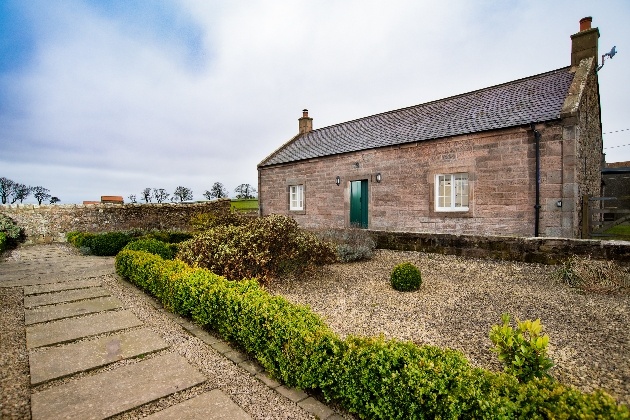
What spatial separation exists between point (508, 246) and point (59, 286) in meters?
10.7

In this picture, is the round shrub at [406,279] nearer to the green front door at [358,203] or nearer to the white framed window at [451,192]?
the white framed window at [451,192]

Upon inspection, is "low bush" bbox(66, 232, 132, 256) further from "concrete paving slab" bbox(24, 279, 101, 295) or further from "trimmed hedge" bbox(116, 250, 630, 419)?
"trimmed hedge" bbox(116, 250, 630, 419)

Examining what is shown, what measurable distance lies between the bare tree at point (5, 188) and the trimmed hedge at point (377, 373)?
24046 millimetres

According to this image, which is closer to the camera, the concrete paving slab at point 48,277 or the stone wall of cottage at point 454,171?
the concrete paving slab at point 48,277

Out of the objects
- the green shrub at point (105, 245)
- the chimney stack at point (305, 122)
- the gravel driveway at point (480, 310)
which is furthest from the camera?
the chimney stack at point (305, 122)

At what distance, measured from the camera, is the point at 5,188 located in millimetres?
20656

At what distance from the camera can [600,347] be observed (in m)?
3.72

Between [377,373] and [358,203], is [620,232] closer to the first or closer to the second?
[358,203]

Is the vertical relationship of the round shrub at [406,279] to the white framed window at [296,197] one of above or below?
below

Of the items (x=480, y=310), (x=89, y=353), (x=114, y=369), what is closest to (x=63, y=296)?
(x=89, y=353)

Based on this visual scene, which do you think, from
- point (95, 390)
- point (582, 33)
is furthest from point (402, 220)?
point (95, 390)

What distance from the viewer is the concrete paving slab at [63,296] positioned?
567cm

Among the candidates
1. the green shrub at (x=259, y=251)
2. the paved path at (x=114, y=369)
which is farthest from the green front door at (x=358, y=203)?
the paved path at (x=114, y=369)

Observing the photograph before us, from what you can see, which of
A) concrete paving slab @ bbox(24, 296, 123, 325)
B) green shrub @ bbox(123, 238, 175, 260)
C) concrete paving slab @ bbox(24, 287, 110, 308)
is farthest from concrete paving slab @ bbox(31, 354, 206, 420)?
green shrub @ bbox(123, 238, 175, 260)
